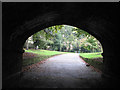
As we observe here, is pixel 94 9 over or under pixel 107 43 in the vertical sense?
over

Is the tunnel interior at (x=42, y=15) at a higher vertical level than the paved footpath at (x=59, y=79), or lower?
higher

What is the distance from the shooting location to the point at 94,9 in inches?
148

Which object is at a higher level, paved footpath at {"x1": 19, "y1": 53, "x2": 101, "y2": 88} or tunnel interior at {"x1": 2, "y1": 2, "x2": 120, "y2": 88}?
tunnel interior at {"x1": 2, "y1": 2, "x2": 120, "y2": 88}

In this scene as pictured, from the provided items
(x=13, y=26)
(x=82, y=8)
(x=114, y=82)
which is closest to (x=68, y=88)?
(x=114, y=82)

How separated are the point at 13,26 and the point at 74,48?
5279 cm

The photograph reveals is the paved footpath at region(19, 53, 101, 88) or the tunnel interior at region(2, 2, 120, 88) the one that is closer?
the tunnel interior at region(2, 2, 120, 88)

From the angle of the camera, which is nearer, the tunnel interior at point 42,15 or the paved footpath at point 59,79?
the tunnel interior at point 42,15

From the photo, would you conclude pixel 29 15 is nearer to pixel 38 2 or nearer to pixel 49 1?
pixel 38 2

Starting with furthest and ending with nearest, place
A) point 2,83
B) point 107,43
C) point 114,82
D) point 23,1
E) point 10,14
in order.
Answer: point 107,43, point 114,82, point 2,83, point 10,14, point 23,1

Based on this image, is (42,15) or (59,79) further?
(59,79)

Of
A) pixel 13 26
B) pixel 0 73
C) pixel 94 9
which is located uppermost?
pixel 94 9

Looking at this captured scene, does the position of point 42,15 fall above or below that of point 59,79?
above

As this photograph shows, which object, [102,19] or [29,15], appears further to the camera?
[102,19]

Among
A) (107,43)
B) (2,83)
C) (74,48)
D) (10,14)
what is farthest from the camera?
(74,48)
